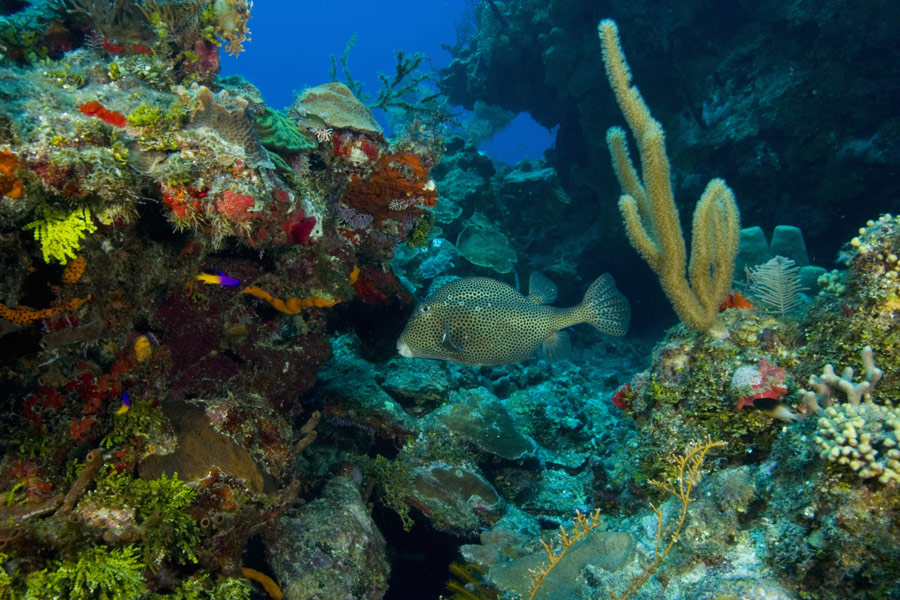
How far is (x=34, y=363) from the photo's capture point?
2.44m

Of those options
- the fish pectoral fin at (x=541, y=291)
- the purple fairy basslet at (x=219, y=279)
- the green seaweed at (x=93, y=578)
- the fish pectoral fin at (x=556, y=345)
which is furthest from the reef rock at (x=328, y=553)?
the fish pectoral fin at (x=541, y=291)

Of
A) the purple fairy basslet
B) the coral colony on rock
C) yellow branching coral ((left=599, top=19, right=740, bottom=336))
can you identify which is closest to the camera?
the coral colony on rock

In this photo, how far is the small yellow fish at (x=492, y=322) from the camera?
429 cm

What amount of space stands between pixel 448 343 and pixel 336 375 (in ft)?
6.16

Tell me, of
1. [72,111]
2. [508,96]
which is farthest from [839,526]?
[508,96]

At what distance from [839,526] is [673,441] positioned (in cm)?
139

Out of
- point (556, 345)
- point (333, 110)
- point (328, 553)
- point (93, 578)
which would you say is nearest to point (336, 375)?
point (328, 553)

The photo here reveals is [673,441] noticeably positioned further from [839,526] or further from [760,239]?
[760,239]

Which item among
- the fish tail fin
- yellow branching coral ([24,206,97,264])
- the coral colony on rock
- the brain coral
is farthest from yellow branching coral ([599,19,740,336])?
yellow branching coral ([24,206,97,264])

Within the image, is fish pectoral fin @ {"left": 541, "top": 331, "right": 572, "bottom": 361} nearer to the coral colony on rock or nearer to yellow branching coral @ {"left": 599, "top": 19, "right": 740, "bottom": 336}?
the coral colony on rock

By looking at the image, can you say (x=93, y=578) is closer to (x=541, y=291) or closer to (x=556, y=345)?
(x=556, y=345)

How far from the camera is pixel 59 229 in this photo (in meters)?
2.13

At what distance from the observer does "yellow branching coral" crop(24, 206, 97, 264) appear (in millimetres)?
2104

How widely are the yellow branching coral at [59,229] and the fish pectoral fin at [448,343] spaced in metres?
2.80
